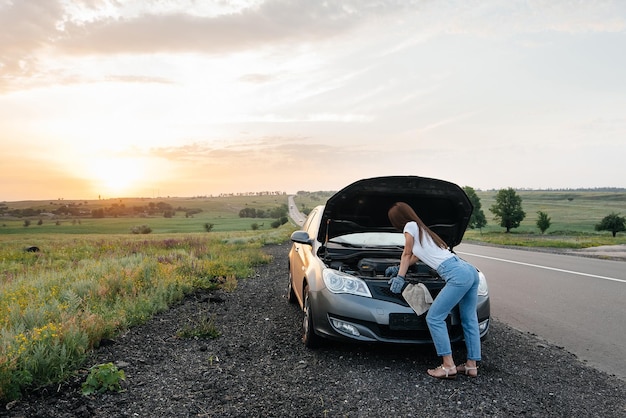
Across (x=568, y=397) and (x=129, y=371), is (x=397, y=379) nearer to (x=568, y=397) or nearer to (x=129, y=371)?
(x=568, y=397)

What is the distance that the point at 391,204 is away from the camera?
6.05 meters

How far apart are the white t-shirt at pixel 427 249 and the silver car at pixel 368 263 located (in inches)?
19.3

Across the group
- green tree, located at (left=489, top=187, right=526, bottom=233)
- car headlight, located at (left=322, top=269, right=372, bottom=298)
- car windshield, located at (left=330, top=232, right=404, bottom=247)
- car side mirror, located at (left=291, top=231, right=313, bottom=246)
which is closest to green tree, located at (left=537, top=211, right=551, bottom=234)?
green tree, located at (left=489, top=187, right=526, bottom=233)

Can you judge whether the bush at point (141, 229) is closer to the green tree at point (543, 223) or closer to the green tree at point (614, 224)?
the green tree at point (543, 223)

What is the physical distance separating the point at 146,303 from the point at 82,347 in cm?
245

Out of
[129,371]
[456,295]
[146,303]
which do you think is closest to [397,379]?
[456,295]

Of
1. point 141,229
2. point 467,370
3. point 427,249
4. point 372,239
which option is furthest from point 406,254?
point 141,229

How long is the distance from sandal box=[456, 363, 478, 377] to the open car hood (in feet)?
6.47

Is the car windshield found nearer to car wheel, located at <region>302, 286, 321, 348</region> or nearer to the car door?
the car door

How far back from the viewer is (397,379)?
4.39 m

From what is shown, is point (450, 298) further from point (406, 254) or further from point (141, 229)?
point (141, 229)

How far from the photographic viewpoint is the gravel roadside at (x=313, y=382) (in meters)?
3.70

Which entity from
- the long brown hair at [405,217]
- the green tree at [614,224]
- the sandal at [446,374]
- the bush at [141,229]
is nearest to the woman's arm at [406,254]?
the long brown hair at [405,217]

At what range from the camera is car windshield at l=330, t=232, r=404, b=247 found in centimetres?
641
